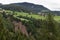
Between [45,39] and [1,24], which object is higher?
[1,24]

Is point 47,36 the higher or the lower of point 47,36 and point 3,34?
the lower

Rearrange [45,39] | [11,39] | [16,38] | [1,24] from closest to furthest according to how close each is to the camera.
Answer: [1,24] < [11,39] < [16,38] < [45,39]

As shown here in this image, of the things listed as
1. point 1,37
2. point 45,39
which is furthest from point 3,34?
point 45,39

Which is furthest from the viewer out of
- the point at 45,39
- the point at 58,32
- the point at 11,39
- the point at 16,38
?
the point at 58,32

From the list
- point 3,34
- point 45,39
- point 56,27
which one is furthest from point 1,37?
point 56,27

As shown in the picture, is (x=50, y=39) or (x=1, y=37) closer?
(x=1, y=37)

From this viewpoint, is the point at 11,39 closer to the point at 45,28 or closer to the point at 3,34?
the point at 3,34

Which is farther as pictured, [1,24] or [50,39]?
[50,39]

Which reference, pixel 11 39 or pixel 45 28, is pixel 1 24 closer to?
pixel 11 39

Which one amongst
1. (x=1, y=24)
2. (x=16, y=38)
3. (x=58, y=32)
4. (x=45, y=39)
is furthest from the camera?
(x=58, y=32)
